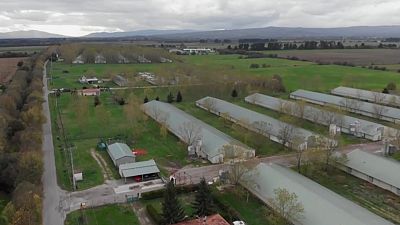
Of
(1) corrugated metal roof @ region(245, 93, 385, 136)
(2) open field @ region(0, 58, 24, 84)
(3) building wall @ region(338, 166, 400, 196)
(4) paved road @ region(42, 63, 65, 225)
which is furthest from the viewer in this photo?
(2) open field @ region(0, 58, 24, 84)

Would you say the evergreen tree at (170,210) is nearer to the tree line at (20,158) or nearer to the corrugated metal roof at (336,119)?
the tree line at (20,158)

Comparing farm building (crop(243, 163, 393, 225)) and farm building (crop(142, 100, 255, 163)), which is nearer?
farm building (crop(243, 163, 393, 225))

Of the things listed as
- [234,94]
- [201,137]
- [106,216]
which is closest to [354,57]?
[234,94]

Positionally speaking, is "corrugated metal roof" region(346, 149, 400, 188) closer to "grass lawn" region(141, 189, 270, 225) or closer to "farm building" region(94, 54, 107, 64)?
"grass lawn" region(141, 189, 270, 225)

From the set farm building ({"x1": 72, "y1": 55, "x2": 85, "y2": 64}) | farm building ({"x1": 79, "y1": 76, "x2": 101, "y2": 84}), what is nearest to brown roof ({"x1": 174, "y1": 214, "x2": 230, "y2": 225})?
farm building ({"x1": 79, "y1": 76, "x2": 101, "y2": 84})

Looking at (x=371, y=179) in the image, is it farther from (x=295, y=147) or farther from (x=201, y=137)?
(x=201, y=137)
